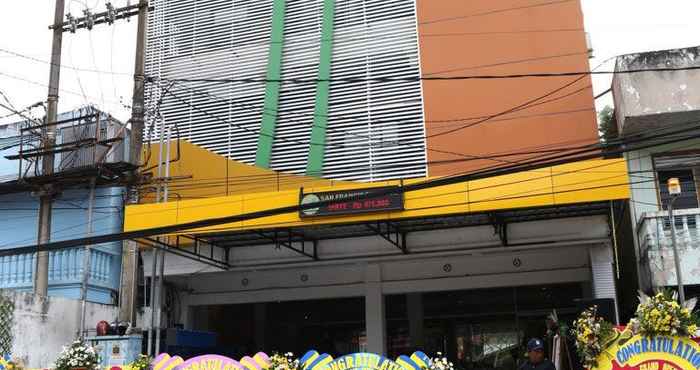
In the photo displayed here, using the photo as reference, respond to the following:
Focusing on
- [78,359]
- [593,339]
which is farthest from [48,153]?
[593,339]

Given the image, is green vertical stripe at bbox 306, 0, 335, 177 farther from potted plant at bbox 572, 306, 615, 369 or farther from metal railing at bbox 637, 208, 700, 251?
potted plant at bbox 572, 306, 615, 369

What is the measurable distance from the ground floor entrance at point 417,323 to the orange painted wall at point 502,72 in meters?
4.04

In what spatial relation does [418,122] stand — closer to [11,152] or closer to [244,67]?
[244,67]

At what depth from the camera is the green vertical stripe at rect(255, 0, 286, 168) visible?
66.5 ft

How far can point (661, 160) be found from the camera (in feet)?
53.0

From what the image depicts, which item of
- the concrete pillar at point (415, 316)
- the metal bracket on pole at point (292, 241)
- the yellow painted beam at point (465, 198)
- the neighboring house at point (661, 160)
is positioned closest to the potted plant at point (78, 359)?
the yellow painted beam at point (465, 198)

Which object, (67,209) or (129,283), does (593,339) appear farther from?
(67,209)

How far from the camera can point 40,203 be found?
18.6 m

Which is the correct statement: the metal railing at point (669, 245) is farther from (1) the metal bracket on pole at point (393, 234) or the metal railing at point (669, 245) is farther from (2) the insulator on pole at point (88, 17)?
(2) the insulator on pole at point (88, 17)

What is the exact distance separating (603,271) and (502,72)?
5865 mm

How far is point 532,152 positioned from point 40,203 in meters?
12.6

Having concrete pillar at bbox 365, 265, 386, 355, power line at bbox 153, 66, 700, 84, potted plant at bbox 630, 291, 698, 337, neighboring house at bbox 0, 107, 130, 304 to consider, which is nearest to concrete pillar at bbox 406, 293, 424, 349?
concrete pillar at bbox 365, 265, 386, 355

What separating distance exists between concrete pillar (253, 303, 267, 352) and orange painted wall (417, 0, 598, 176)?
7.34 meters

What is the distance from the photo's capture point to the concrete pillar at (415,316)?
66.6ft
